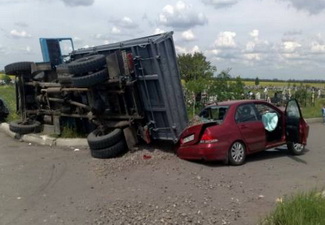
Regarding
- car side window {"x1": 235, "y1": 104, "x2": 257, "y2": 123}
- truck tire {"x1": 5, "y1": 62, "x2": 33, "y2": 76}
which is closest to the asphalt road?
car side window {"x1": 235, "y1": 104, "x2": 257, "y2": 123}

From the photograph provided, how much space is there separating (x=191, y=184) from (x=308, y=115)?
1674 centimetres

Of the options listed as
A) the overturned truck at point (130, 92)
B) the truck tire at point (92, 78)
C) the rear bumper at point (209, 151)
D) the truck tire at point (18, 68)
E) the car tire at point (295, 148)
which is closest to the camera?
the rear bumper at point (209, 151)

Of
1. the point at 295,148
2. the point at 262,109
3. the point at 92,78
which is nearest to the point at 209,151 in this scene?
the point at 262,109

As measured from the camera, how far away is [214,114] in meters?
10.2

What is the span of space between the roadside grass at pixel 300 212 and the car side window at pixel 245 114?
4355 millimetres

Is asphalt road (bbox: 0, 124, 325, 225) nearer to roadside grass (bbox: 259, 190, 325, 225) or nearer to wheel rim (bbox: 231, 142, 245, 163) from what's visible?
wheel rim (bbox: 231, 142, 245, 163)

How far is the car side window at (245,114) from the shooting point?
32.1 feet

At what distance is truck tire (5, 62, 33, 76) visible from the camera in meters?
14.0

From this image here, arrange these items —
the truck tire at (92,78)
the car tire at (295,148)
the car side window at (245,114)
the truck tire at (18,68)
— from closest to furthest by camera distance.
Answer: the car side window at (245,114)
the truck tire at (92,78)
the car tire at (295,148)
the truck tire at (18,68)

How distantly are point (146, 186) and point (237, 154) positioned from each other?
266 centimetres

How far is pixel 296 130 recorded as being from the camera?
10.2 metres

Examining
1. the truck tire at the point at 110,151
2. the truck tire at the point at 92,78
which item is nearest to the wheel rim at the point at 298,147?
the truck tire at the point at 110,151

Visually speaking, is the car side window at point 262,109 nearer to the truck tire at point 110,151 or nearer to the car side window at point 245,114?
the car side window at point 245,114

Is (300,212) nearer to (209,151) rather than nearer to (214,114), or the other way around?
(209,151)
